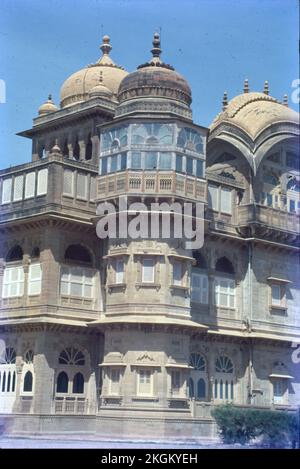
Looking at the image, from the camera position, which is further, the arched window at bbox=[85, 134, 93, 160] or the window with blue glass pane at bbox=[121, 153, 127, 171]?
the arched window at bbox=[85, 134, 93, 160]

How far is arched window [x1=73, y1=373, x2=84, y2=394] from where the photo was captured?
32.0 m

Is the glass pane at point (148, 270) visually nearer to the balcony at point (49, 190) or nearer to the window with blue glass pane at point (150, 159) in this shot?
the balcony at point (49, 190)

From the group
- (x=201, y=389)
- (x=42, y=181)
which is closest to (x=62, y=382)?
(x=201, y=389)

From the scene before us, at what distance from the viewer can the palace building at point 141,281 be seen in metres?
30.6

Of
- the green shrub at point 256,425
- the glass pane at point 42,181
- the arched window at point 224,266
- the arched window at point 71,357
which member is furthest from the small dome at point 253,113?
the green shrub at point 256,425

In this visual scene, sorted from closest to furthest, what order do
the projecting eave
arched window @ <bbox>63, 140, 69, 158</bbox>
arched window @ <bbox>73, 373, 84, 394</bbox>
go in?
1. the projecting eave
2. arched window @ <bbox>73, 373, 84, 394</bbox>
3. arched window @ <bbox>63, 140, 69, 158</bbox>

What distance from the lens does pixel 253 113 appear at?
38.0 metres

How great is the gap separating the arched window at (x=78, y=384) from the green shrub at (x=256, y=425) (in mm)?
6406

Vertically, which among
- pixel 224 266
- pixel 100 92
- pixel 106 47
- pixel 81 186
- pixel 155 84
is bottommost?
pixel 224 266

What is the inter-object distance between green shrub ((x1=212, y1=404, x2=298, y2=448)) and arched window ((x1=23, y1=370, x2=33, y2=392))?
24.2 ft

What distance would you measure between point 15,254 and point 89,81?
9.20 m

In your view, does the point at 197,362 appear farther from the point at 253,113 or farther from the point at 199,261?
the point at 253,113

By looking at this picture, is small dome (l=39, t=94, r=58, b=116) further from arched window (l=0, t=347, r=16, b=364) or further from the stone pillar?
the stone pillar

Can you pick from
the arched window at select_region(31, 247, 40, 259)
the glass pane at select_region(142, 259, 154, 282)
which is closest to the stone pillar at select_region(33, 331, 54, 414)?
the arched window at select_region(31, 247, 40, 259)
